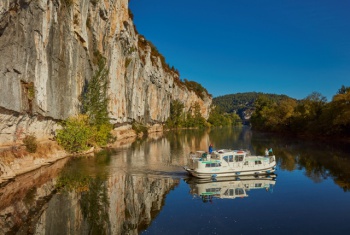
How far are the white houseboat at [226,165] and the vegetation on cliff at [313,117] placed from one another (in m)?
41.0

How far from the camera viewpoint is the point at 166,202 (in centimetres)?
2272

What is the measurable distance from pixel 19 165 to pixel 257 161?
2271cm

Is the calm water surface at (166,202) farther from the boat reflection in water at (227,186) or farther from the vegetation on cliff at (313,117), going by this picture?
the vegetation on cliff at (313,117)

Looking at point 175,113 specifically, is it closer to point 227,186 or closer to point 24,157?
point 24,157

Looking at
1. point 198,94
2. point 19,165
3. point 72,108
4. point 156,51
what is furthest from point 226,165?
point 198,94

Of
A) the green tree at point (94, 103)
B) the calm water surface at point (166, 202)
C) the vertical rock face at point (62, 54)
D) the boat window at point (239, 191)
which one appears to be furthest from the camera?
the green tree at point (94, 103)

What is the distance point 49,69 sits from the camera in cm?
3653

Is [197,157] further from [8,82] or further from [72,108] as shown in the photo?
[72,108]

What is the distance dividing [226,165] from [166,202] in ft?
32.2

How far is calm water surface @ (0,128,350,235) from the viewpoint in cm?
1761

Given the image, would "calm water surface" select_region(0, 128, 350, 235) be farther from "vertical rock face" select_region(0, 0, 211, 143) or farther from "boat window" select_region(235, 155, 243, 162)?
"vertical rock face" select_region(0, 0, 211, 143)

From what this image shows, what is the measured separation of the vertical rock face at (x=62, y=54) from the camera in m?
28.2

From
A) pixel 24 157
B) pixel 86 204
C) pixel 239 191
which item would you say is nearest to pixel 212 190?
pixel 239 191

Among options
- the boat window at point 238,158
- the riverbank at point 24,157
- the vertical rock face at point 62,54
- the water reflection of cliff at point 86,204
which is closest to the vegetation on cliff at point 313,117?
the boat window at point 238,158
